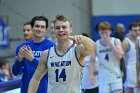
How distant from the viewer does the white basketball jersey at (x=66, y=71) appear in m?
4.26

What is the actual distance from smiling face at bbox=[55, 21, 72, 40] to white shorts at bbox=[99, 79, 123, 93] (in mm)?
3240

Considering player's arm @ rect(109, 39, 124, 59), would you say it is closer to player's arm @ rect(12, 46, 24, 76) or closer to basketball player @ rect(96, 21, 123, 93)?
basketball player @ rect(96, 21, 123, 93)

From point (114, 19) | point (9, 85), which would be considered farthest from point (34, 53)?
point (114, 19)

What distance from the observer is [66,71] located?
14.1 feet

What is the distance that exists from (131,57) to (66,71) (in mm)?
3600

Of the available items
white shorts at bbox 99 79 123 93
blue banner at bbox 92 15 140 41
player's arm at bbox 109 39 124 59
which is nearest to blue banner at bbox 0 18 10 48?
blue banner at bbox 92 15 140 41

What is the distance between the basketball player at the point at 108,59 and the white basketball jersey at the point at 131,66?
317 millimetres

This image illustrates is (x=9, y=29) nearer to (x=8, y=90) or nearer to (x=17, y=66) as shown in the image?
(x=8, y=90)

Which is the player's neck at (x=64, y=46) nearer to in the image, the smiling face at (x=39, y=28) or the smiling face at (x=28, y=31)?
the smiling face at (x=39, y=28)

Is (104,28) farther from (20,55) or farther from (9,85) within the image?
(20,55)

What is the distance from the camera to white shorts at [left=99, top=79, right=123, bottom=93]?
734cm

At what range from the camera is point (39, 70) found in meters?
4.54

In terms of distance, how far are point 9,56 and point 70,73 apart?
8.86m

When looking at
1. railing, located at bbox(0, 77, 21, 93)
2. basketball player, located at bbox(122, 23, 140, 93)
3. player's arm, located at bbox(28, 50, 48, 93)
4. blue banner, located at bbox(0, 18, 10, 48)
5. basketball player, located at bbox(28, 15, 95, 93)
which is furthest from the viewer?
blue banner, located at bbox(0, 18, 10, 48)
